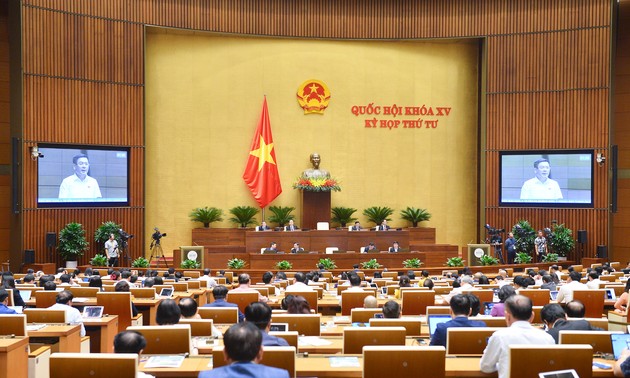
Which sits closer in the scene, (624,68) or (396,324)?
(396,324)

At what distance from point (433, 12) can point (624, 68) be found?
234 inches

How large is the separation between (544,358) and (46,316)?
480cm

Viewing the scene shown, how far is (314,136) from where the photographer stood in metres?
22.6

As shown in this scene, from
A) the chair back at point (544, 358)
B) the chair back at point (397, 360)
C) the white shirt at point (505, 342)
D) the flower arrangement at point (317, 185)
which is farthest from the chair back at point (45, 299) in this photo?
the flower arrangement at point (317, 185)

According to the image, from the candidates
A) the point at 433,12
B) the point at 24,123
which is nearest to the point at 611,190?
the point at 433,12

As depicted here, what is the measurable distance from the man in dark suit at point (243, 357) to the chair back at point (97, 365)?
0.76 meters

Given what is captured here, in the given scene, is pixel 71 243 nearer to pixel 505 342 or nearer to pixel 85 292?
pixel 85 292

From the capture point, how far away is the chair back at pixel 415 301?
A: 9.20 meters

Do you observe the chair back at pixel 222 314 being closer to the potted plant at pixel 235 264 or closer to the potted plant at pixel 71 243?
the potted plant at pixel 235 264

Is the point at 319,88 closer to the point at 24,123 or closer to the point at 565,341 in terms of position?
the point at 24,123

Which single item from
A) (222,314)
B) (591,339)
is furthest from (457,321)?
(222,314)

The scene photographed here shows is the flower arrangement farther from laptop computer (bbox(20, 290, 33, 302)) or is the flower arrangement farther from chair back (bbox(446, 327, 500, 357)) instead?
chair back (bbox(446, 327, 500, 357))

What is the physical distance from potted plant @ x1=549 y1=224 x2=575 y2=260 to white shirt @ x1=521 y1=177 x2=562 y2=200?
0.99 meters

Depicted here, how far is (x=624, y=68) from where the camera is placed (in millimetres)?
21797
